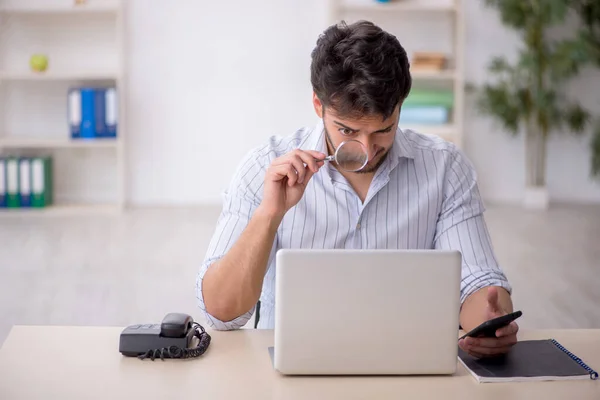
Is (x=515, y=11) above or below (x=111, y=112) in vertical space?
above

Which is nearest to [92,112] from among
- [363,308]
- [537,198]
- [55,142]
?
[55,142]

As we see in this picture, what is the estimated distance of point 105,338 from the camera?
1699mm

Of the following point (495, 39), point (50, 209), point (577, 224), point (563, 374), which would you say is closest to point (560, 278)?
point (577, 224)

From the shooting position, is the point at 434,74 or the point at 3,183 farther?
the point at 434,74

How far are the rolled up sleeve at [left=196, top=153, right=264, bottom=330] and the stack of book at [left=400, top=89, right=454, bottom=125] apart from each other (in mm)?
4135

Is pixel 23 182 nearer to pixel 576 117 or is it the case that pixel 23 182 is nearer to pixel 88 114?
pixel 88 114

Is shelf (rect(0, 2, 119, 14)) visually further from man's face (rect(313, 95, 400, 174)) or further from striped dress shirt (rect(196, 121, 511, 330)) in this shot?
man's face (rect(313, 95, 400, 174))

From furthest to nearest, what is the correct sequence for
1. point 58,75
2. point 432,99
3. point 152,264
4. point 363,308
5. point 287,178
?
1. point 432,99
2. point 58,75
3. point 152,264
4. point 287,178
5. point 363,308

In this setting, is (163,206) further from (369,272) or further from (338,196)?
(369,272)

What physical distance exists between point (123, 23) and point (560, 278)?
11.6ft

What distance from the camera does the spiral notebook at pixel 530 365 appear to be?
4.99ft

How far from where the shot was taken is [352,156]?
1.87 m

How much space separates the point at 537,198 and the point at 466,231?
→ 14.3 ft

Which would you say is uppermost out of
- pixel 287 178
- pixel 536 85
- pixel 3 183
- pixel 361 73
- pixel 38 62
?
pixel 38 62
